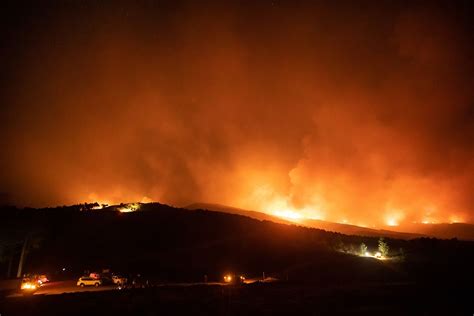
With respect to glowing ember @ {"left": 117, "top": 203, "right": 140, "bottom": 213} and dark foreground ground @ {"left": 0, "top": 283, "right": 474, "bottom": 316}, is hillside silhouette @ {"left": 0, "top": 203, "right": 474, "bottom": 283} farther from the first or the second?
dark foreground ground @ {"left": 0, "top": 283, "right": 474, "bottom": 316}

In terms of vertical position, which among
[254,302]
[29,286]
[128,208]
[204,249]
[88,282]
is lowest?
[254,302]

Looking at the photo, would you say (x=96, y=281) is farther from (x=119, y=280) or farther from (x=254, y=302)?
(x=254, y=302)

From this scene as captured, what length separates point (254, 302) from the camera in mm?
23000

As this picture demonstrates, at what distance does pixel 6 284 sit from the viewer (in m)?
38.7

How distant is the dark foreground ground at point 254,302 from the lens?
20.5 metres

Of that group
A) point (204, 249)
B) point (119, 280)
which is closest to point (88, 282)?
point (119, 280)

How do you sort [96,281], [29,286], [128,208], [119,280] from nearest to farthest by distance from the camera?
[29,286], [119,280], [96,281], [128,208]

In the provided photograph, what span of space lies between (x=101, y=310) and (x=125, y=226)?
54.1 metres

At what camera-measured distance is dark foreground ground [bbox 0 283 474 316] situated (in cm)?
2045

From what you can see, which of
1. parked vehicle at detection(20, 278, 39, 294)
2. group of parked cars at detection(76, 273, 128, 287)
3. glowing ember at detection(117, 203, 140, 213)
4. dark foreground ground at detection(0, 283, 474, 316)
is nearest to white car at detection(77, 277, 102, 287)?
group of parked cars at detection(76, 273, 128, 287)

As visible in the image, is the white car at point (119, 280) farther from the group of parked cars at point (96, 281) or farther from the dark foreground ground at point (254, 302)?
the dark foreground ground at point (254, 302)

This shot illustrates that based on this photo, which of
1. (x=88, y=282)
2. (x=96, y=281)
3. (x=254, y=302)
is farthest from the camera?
(x=96, y=281)

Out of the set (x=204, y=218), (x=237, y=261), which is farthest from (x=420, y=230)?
(x=237, y=261)

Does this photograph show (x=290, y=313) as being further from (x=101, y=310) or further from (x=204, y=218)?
(x=204, y=218)
